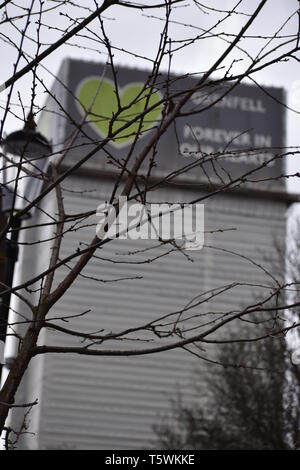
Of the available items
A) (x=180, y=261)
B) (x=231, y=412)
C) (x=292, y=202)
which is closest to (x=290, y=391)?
(x=231, y=412)

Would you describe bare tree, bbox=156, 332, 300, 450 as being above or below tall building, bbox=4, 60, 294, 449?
below

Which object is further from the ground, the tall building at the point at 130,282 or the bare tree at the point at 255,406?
the tall building at the point at 130,282

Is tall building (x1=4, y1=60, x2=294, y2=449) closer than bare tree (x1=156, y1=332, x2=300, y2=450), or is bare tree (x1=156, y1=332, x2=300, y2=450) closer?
bare tree (x1=156, y1=332, x2=300, y2=450)

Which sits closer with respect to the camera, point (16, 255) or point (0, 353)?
point (0, 353)

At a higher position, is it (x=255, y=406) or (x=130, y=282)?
(x=130, y=282)

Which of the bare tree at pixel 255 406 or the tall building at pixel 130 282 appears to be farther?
the tall building at pixel 130 282

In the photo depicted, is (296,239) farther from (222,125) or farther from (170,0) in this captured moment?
(222,125)

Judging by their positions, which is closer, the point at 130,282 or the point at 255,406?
the point at 255,406

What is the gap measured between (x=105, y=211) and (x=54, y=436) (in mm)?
52156
